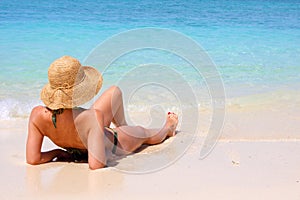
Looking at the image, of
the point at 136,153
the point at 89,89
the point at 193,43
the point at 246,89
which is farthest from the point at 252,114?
the point at 193,43

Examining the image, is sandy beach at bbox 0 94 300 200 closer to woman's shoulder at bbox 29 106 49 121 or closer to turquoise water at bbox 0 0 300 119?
woman's shoulder at bbox 29 106 49 121

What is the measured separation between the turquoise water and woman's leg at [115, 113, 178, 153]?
1.67 meters

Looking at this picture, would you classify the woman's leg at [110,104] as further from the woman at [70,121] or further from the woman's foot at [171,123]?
the woman's foot at [171,123]

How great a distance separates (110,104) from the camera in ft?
11.1

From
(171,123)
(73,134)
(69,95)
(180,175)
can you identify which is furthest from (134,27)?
(180,175)

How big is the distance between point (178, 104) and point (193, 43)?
4.97 m

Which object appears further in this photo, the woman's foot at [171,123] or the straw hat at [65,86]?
the woman's foot at [171,123]

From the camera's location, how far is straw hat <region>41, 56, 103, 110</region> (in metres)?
2.80

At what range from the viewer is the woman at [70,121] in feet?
9.25

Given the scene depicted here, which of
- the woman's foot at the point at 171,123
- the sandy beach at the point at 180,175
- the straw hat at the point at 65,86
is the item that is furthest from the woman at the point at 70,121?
the woman's foot at the point at 171,123

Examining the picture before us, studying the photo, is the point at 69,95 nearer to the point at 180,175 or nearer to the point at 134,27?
the point at 180,175

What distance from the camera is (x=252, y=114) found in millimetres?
4660

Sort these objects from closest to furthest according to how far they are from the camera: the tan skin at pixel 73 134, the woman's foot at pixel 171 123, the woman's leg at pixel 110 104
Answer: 1. the tan skin at pixel 73 134
2. the woman's leg at pixel 110 104
3. the woman's foot at pixel 171 123

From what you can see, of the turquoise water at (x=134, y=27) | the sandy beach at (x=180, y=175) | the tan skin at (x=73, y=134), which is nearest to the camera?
the sandy beach at (x=180, y=175)
